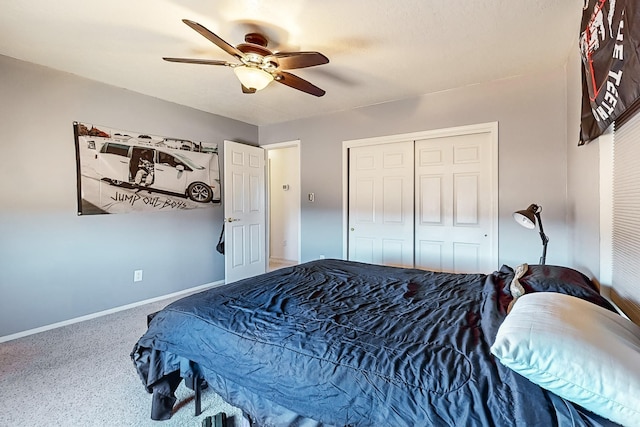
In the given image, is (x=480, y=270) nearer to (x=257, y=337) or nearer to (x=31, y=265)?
(x=257, y=337)

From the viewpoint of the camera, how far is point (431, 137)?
3.47 metres

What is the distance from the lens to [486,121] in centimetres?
314

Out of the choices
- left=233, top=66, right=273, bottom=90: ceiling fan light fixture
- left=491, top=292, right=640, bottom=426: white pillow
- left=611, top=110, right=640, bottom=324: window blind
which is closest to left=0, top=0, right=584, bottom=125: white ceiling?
left=233, top=66, right=273, bottom=90: ceiling fan light fixture

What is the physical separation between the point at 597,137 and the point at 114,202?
4.05 metres

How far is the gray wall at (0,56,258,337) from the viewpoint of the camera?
2561 millimetres

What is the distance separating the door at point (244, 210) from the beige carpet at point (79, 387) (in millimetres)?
1672

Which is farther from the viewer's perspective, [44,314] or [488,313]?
[44,314]

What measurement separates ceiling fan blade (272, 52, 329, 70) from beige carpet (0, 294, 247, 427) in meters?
2.14

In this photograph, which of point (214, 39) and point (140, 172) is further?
point (140, 172)

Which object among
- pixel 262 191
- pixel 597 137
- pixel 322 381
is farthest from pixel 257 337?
pixel 262 191

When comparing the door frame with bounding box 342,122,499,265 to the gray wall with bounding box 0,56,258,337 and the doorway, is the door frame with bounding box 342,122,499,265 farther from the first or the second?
the gray wall with bounding box 0,56,258,337

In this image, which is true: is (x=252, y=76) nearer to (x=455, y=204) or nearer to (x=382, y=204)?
(x=382, y=204)

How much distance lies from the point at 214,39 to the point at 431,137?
2.56 meters

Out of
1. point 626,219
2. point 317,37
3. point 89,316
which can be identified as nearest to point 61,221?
point 89,316
